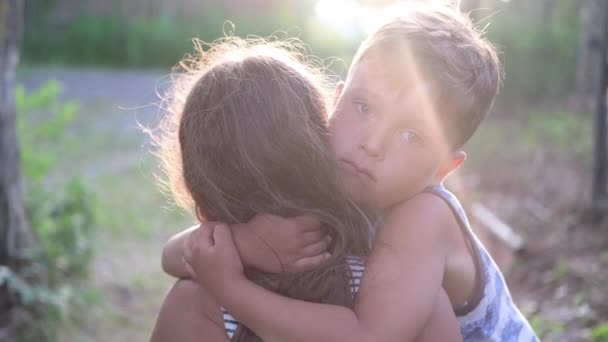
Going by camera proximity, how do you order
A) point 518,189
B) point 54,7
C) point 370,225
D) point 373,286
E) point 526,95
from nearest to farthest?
point 373,286 < point 370,225 < point 518,189 < point 526,95 < point 54,7

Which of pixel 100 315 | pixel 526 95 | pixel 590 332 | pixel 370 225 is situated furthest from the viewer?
pixel 526 95

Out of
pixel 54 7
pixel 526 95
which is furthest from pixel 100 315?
pixel 54 7

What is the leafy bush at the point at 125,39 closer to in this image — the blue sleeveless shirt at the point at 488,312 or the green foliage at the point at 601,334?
the green foliage at the point at 601,334

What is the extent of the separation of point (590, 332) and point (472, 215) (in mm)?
3332

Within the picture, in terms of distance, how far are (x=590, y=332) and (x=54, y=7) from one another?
18690mm

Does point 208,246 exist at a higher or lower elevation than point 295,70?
lower

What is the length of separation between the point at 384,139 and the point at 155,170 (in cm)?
696

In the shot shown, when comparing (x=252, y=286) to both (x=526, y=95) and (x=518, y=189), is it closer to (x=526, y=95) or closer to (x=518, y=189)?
(x=518, y=189)

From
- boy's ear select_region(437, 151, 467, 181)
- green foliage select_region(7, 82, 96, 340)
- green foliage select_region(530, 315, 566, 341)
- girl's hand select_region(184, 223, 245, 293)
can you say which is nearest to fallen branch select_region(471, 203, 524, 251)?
green foliage select_region(530, 315, 566, 341)

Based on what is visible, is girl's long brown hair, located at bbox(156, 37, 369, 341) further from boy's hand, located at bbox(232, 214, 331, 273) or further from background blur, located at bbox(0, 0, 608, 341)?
background blur, located at bbox(0, 0, 608, 341)

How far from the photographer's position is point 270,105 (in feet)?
5.43

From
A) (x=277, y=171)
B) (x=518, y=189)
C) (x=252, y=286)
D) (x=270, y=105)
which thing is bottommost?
(x=518, y=189)

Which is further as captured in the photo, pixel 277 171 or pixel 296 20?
pixel 296 20

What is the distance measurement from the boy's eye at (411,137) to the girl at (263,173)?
176mm
